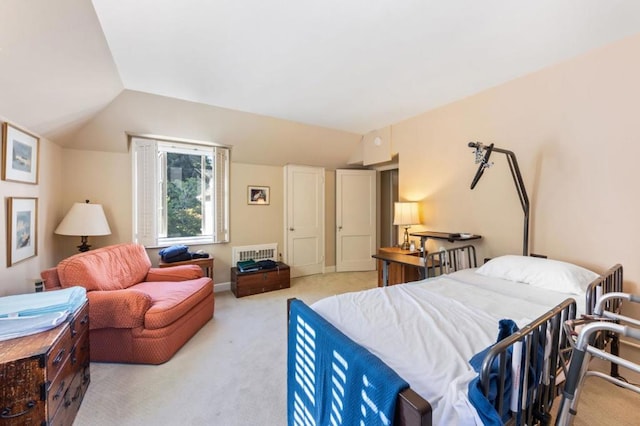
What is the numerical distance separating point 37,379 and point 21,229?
1718 millimetres

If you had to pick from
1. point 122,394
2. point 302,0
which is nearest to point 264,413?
point 122,394

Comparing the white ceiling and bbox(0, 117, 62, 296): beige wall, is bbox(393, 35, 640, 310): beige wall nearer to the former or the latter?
the white ceiling

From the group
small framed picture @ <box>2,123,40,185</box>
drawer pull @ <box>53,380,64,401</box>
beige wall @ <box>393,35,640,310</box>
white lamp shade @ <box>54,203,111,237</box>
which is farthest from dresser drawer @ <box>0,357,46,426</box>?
beige wall @ <box>393,35,640,310</box>

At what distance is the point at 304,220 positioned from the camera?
493 centimetres

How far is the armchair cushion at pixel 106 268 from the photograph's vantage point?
7.02ft

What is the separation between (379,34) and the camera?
194cm

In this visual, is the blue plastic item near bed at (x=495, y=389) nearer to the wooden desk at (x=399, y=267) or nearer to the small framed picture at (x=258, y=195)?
the wooden desk at (x=399, y=267)

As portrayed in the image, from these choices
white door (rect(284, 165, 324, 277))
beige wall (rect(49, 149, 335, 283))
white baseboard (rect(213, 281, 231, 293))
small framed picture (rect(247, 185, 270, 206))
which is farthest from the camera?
white door (rect(284, 165, 324, 277))

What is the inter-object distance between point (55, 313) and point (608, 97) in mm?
4087

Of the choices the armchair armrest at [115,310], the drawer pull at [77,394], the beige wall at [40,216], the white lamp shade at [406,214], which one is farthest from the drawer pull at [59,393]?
the white lamp shade at [406,214]

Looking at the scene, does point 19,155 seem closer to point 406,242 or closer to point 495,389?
point 495,389

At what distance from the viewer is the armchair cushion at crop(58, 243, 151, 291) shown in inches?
84.3

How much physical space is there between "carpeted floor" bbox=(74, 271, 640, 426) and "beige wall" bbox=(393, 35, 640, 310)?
1.06 m

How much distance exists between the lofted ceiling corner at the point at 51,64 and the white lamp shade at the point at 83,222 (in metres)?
0.82
